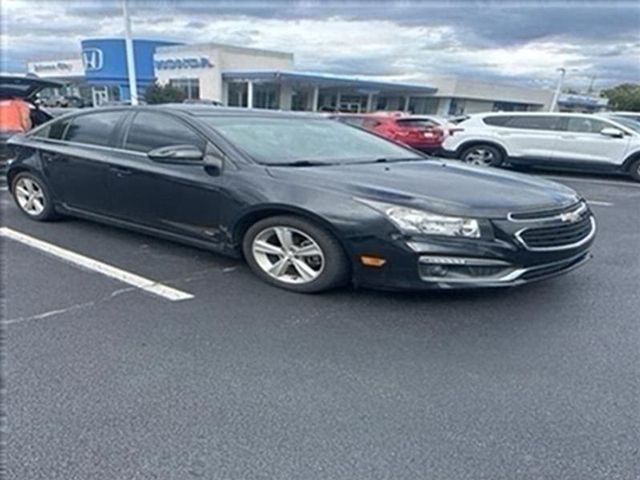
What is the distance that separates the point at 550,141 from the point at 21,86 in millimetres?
10298

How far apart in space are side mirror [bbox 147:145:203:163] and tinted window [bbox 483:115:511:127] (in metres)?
9.72

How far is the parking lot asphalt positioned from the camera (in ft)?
7.14

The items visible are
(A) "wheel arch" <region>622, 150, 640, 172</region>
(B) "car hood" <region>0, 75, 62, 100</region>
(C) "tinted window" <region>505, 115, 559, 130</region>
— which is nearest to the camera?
(B) "car hood" <region>0, 75, 62, 100</region>

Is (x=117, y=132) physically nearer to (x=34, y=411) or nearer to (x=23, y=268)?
(x=23, y=268)

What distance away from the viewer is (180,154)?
13.3ft

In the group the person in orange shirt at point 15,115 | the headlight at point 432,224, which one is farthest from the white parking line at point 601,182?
the person in orange shirt at point 15,115

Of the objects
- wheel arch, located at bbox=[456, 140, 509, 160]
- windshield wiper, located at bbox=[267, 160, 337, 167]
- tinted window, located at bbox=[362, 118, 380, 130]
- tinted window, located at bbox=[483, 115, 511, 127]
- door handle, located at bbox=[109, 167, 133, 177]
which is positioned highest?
windshield wiper, located at bbox=[267, 160, 337, 167]

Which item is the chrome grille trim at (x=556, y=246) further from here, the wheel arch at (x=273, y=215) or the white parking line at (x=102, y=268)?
the white parking line at (x=102, y=268)

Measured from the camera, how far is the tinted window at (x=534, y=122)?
38.6ft

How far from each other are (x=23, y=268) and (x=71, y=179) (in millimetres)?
1198

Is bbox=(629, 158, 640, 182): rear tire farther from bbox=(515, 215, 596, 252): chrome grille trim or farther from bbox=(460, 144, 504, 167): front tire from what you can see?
bbox=(515, 215, 596, 252): chrome grille trim

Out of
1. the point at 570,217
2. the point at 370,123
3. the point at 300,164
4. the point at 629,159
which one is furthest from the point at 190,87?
the point at 570,217

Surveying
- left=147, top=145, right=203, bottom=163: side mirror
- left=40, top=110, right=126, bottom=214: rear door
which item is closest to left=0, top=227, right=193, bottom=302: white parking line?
left=40, top=110, right=126, bottom=214: rear door

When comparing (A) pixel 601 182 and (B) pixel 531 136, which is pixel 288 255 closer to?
(A) pixel 601 182
